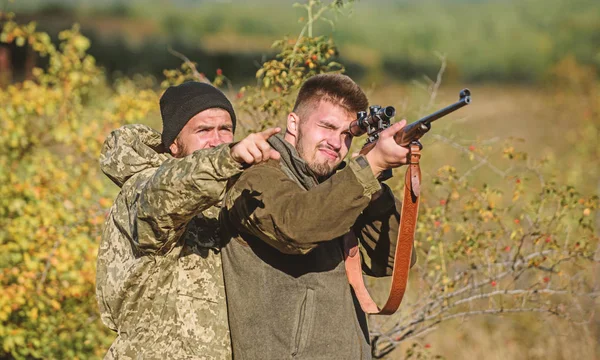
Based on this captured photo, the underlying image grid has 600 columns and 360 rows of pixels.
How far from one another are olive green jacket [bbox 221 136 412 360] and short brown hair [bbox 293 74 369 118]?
373 mm

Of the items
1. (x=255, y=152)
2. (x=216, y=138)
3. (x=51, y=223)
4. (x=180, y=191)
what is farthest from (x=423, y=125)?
(x=51, y=223)

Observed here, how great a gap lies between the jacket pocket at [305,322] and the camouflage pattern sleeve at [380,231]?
1.72 ft

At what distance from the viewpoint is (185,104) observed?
11.0 feet

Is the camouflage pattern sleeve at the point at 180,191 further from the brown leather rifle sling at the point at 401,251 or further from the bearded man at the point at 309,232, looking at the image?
the brown leather rifle sling at the point at 401,251

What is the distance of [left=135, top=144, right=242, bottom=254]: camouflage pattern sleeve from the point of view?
256 cm

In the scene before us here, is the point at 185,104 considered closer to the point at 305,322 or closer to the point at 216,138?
the point at 216,138

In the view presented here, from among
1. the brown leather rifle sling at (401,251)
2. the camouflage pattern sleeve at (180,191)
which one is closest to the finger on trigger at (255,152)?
the camouflage pattern sleeve at (180,191)

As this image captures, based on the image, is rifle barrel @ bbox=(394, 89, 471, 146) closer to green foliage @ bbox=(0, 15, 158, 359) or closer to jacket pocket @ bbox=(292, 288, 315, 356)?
jacket pocket @ bbox=(292, 288, 315, 356)

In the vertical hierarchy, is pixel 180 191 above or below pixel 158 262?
above

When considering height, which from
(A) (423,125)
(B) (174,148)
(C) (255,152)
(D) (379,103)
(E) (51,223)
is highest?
(D) (379,103)

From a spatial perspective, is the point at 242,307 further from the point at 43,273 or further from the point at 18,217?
the point at 18,217

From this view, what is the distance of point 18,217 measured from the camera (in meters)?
6.62

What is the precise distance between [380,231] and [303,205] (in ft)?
2.63

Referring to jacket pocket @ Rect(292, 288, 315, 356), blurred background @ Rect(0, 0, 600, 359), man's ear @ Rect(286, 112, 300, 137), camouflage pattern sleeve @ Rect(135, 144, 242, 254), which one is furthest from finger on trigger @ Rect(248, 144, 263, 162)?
blurred background @ Rect(0, 0, 600, 359)
